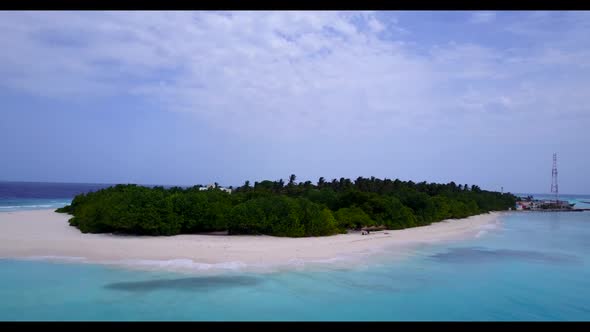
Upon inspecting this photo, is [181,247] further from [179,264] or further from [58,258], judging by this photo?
[58,258]

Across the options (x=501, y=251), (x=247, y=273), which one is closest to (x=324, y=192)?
(x=501, y=251)

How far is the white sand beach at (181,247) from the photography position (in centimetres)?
1758

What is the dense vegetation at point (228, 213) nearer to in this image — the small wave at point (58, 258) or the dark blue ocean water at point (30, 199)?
the small wave at point (58, 258)

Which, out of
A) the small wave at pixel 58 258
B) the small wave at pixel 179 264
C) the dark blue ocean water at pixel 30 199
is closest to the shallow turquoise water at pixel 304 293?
the small wave at pixel 58 258

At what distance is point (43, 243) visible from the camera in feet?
66.1

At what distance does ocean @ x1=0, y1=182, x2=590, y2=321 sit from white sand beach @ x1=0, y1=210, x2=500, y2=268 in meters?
1.42

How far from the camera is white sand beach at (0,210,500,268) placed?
17578 millimetres

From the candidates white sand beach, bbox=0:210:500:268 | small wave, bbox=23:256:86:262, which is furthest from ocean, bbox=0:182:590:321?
white sand beach, bbox=0:210:500:268

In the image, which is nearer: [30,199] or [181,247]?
[181,247]

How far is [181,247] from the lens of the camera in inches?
777

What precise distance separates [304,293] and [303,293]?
32 millimetres

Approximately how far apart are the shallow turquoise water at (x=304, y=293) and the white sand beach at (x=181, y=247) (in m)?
1.54

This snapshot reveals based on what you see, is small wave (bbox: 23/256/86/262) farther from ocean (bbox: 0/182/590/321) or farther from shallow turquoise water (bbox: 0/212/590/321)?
shallow turquoise water (bbox: 0/212/590/321)

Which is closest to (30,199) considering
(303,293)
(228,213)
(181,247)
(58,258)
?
(228,213)
